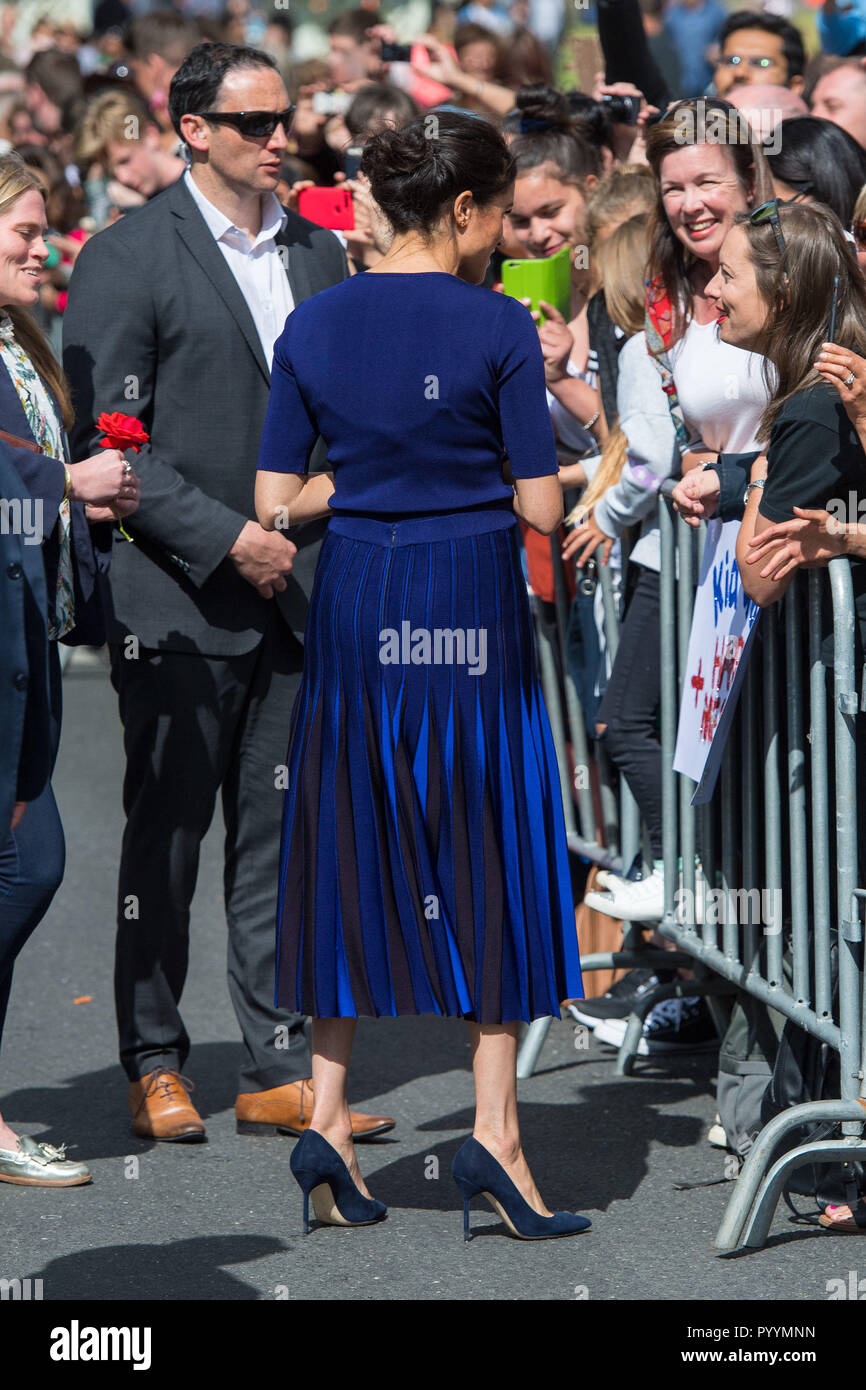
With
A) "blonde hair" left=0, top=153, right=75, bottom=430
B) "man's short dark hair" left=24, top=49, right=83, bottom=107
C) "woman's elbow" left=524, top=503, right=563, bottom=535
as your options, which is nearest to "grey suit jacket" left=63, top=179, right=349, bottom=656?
"blonde hair" left=0, top=153, right=75, bottom=430

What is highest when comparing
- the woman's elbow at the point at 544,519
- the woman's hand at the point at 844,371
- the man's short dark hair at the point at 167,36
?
the man's short dark hair at the point at 167,36

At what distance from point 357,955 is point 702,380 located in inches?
61.6

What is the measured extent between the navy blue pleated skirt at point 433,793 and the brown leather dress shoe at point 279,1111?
0.81m

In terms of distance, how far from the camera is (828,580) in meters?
3.83

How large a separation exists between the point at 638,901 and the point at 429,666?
1224 millimetres

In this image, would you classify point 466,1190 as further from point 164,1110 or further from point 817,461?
point 817,461

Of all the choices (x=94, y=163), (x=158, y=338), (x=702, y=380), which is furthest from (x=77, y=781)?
(x=702, y=380)

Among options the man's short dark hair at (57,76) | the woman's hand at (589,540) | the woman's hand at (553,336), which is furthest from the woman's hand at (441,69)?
the man's short dark hair at (57,76)

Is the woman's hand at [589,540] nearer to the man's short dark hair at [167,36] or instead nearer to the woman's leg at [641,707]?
the woman's leg at [641,707]

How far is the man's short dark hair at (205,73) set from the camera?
4672 millimetres

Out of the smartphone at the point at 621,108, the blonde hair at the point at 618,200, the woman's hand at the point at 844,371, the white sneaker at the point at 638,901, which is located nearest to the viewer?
the woman's hand at the point at 844,371

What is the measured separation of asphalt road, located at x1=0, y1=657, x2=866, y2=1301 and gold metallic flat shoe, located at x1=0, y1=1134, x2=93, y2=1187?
0.09 feet

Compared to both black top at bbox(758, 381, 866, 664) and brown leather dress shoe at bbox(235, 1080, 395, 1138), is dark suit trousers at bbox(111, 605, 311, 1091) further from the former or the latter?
black top at bbox(758, 381, 866, 664)

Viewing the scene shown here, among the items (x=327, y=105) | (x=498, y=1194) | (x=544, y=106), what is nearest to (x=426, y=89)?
(x=327, y=105)
